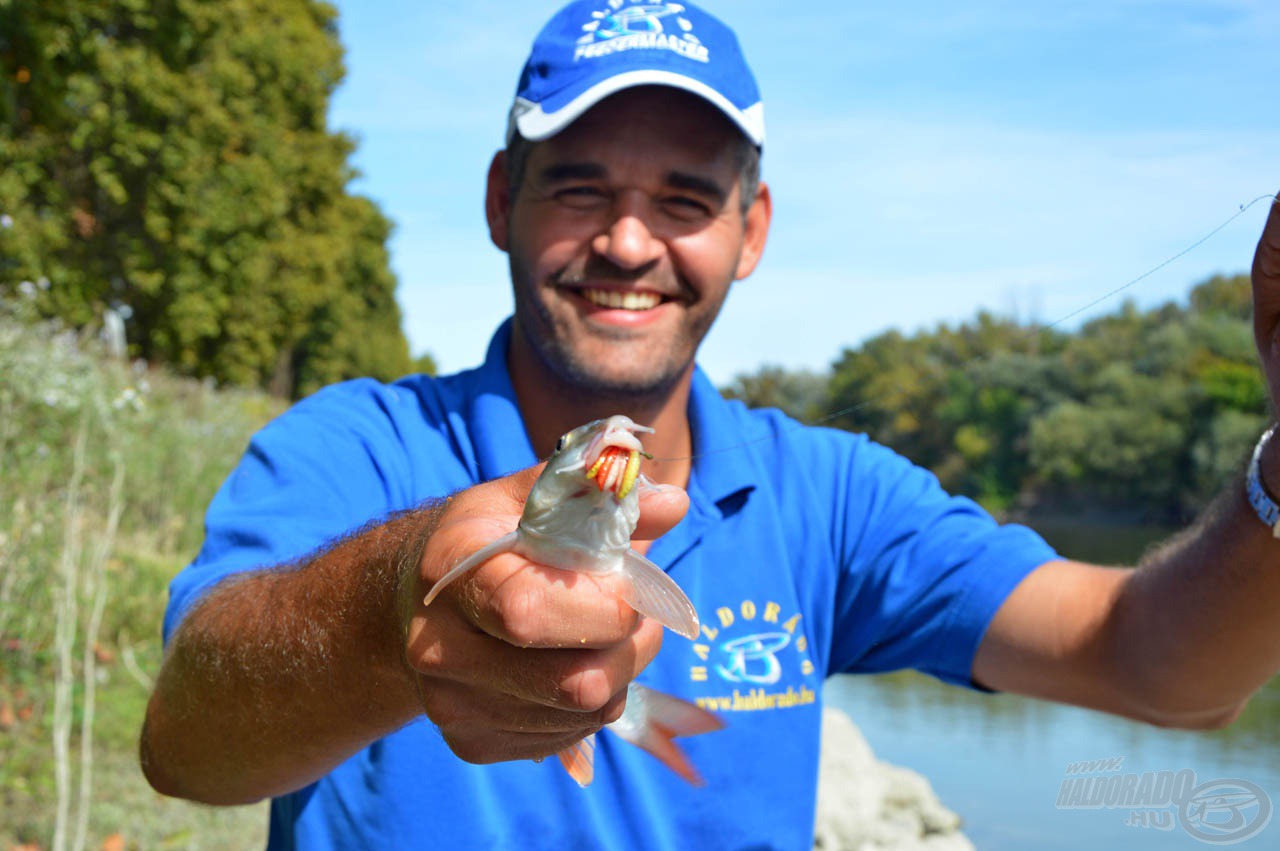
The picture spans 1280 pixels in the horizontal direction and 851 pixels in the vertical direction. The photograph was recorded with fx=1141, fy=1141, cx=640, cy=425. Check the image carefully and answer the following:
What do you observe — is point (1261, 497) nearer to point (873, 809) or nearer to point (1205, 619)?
point (1205, 619)

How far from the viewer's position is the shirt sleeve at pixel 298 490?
2283 millimetres

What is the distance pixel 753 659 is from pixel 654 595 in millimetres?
1417

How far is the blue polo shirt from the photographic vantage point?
7.98 feet

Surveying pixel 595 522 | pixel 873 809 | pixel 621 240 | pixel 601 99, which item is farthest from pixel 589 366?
pixel 873 809

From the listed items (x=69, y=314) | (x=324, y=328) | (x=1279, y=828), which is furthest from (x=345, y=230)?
(x=1279, y=828)

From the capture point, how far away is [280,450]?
2.54 meters

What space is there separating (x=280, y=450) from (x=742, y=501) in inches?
45.5

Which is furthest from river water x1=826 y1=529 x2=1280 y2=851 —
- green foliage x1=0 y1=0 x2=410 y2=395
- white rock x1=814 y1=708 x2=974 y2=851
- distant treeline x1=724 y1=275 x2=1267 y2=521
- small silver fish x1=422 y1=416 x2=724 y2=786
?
green foliage x1=0 y1=0 x2=410 y2=395

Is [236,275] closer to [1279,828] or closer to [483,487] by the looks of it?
[1279,828]

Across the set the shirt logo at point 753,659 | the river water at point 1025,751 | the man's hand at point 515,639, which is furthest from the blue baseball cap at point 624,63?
the river water at point 1025,751

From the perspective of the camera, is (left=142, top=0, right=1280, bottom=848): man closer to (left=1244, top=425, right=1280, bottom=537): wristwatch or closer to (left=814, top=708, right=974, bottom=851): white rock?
(left=1244, top=425, right=1280, bottom=537): wristwatch

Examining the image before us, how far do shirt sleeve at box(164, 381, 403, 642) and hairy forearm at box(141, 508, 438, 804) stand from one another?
0.49ft

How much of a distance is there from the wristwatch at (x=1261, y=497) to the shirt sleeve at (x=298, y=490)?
1.73 m

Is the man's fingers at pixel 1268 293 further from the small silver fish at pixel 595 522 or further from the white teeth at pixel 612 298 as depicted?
the white teeth at pixel 612 298
